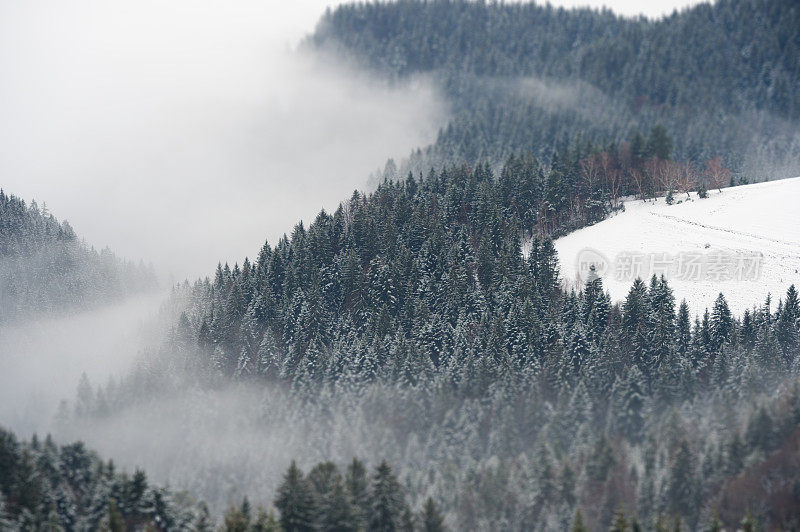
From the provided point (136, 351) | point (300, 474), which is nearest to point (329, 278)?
point (136, 351)

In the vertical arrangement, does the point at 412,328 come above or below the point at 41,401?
above

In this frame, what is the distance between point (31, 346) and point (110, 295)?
21.0m

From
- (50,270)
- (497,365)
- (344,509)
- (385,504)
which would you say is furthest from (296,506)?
(50,270)

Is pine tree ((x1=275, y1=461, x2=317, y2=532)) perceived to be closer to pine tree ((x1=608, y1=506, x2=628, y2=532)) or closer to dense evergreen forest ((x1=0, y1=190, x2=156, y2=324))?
pine tree ((x1=608, y1=506, x2=628, y2=532))

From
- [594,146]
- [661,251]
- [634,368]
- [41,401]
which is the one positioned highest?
[594,146]

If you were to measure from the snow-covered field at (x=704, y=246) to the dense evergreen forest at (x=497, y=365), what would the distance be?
3.99 meters

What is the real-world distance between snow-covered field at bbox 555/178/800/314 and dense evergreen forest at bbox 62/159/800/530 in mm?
3993

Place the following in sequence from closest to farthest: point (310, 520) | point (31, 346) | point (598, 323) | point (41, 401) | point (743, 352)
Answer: point (310, 520)
point (743, 352)
point (598, 323)
point (41, 401)
point (31, 346)

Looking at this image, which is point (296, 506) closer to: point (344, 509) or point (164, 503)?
point (344, 509)

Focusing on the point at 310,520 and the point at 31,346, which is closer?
the point at 310,520

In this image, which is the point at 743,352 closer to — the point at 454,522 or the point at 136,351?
the point at 454,522

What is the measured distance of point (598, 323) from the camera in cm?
11119

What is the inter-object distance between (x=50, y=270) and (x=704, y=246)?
402ft

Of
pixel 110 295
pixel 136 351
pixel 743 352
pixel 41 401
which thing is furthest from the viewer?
pixel 110 295
